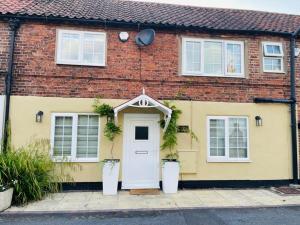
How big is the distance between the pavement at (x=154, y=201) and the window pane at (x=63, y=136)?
129cm

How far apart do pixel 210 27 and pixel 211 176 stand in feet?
16.6

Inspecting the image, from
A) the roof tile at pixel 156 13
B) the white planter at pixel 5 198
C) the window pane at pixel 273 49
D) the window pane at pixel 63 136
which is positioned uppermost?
the roof tile at pixel 156 13

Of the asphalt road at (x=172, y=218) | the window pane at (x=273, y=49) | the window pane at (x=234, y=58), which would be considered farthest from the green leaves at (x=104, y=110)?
the window pane at (x=273, y=49)

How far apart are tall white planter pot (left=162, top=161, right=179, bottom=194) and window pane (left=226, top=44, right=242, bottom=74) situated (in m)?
3.95

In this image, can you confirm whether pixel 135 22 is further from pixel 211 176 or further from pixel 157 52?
pixel 211 176

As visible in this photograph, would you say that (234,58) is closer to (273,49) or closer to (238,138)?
(273,49)

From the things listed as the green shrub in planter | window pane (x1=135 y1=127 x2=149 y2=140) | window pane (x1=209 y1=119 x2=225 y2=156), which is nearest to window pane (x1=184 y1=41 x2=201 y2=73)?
window pane (x1=209 y1=119 x2=225 y2=156)

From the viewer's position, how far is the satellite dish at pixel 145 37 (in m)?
8.69

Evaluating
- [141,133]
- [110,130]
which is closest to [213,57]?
[141,133]

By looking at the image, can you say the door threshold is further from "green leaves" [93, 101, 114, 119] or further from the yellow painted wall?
"green leaves" [93, 101, 114, 119]

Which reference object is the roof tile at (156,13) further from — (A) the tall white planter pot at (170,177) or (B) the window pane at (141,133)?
(A) the tall white planter pot at (170,177)

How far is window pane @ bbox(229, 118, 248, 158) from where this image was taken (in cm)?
898

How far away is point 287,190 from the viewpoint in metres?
8.36

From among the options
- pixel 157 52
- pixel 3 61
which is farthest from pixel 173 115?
pixel 3 61
